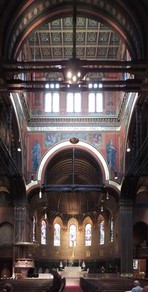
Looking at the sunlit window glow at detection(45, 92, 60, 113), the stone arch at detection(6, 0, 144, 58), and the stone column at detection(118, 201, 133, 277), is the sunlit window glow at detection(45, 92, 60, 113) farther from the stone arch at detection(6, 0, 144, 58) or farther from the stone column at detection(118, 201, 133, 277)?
the stone arch at detection(6, 0, 144, 58)

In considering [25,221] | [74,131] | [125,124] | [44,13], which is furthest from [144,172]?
[44,13]

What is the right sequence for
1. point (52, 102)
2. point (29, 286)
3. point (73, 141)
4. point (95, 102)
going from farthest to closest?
A: 1. point (52, 102)
2. point (95, 102)
3. point (73, 141)
4. point (29, 286)

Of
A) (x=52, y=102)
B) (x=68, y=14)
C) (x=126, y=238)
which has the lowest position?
(x=126, y=238)

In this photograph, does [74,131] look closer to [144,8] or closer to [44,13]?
[44,13]

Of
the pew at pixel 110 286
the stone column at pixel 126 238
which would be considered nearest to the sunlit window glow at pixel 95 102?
the stone column at pixel 126 238

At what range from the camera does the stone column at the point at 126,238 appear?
4159cm

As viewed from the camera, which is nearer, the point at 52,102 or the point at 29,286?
the point at 29,286

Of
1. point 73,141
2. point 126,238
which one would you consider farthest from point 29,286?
point 73,141

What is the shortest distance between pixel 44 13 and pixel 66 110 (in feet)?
50.3

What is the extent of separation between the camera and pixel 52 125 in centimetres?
4406

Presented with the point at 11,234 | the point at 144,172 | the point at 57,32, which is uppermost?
the point at 57,32

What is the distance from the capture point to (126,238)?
42.1 meters

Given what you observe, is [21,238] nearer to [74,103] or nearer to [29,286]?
[74,103]

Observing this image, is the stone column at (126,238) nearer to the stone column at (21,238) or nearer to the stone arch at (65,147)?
the stone arch at (65,147)
